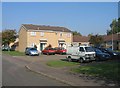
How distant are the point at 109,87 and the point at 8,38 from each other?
67.9 meters

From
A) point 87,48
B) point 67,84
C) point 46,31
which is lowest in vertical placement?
point 67,84

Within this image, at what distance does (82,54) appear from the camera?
28.2 metres

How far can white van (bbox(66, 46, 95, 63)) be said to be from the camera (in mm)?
27844

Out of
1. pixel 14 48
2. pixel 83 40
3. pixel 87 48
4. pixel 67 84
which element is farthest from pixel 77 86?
pixel 83 40

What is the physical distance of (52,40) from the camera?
226 ft

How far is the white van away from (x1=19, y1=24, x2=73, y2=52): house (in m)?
35.8

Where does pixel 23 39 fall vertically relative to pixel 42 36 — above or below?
below

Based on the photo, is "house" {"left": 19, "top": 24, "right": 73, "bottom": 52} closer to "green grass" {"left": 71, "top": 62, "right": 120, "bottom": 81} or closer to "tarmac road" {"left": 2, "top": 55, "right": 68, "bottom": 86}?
"green grass" {"left": 71, "top": 62, "right": 120, "bottom": 81}

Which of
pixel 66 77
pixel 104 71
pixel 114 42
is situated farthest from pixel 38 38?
pixel 66 77

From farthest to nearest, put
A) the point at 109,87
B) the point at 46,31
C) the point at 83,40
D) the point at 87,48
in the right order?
the point at 83,40 < the point at 46,31 < the point at 87,48 < the point at 109,87

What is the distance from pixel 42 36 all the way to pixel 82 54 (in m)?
39.9

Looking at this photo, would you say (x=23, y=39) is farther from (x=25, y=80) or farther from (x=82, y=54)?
(x=25, y=80)

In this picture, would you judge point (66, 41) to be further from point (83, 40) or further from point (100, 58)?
point (100, 58)

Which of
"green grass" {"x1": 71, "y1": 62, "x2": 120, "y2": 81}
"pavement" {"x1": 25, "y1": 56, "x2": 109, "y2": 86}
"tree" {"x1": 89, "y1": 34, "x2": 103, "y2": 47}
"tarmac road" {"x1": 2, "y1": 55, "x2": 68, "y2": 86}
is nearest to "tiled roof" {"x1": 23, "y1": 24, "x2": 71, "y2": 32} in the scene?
"tree" {"x1": 89, "y1": 34, "x2": 103, "y2": 47}
